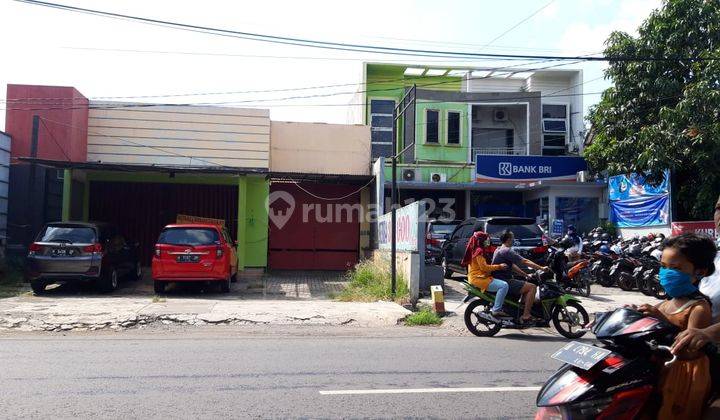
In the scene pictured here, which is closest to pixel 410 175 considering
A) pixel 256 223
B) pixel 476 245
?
pixel 256 223

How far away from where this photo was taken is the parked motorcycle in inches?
123

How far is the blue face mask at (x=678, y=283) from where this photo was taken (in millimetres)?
3525

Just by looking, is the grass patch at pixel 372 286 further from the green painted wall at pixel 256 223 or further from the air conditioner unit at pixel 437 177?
the air conditioner unit at pixel 437 177

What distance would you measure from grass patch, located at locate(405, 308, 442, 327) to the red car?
5.01 m

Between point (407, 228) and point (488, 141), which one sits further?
point (488, 141)

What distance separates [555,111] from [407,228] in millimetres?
14253

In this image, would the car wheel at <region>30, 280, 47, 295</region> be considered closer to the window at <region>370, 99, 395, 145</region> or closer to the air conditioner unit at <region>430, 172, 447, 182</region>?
the air conditioner unit at <region>430, 172, 447, 182</region>

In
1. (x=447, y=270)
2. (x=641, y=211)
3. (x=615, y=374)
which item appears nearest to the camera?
(x=615, y=374)

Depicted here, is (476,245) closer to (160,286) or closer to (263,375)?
(263,375)

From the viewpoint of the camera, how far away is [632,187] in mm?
18953

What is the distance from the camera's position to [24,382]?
6.05 meters

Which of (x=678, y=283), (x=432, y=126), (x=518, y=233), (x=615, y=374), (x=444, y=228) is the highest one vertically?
(x=432, y=126)

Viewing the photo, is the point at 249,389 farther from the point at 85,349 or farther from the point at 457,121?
the point at 457,121

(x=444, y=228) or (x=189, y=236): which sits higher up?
(x=444, y=228)
